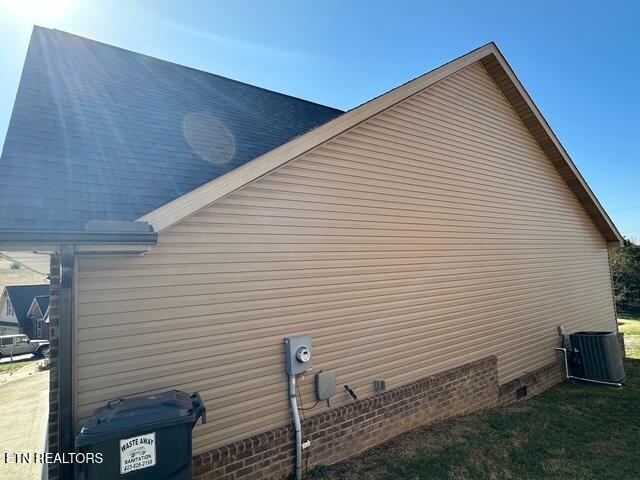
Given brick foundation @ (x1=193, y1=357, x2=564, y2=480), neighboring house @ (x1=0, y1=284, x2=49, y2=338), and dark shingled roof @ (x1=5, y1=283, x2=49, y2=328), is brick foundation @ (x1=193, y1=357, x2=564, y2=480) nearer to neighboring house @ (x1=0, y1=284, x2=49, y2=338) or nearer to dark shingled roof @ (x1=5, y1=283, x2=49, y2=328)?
neighboring house @ (x1=0, y1=284, x2=49, y2=338)

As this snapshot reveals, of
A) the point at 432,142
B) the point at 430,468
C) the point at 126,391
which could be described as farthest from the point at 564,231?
the point at 126,391

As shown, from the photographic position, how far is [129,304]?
11.9ft

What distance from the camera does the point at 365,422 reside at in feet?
17.0

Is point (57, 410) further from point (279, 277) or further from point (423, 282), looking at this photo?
point (423, 282)

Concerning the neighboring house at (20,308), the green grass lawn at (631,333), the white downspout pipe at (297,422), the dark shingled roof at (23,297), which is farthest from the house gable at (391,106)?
the dark shingled roof at (23,297)

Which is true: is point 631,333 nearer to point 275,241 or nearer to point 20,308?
point 275,241

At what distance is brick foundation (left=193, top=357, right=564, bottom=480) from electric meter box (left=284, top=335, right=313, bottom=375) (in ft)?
2.43

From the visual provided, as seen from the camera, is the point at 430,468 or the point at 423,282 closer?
the point at 430,468

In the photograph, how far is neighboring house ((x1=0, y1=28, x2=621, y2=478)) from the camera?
3566 millimetres

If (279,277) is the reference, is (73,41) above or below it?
above

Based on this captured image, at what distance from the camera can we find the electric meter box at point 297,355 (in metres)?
4.48

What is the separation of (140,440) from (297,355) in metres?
1.96

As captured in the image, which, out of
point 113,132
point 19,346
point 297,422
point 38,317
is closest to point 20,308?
point 38,317

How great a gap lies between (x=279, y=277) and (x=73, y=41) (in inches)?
241
